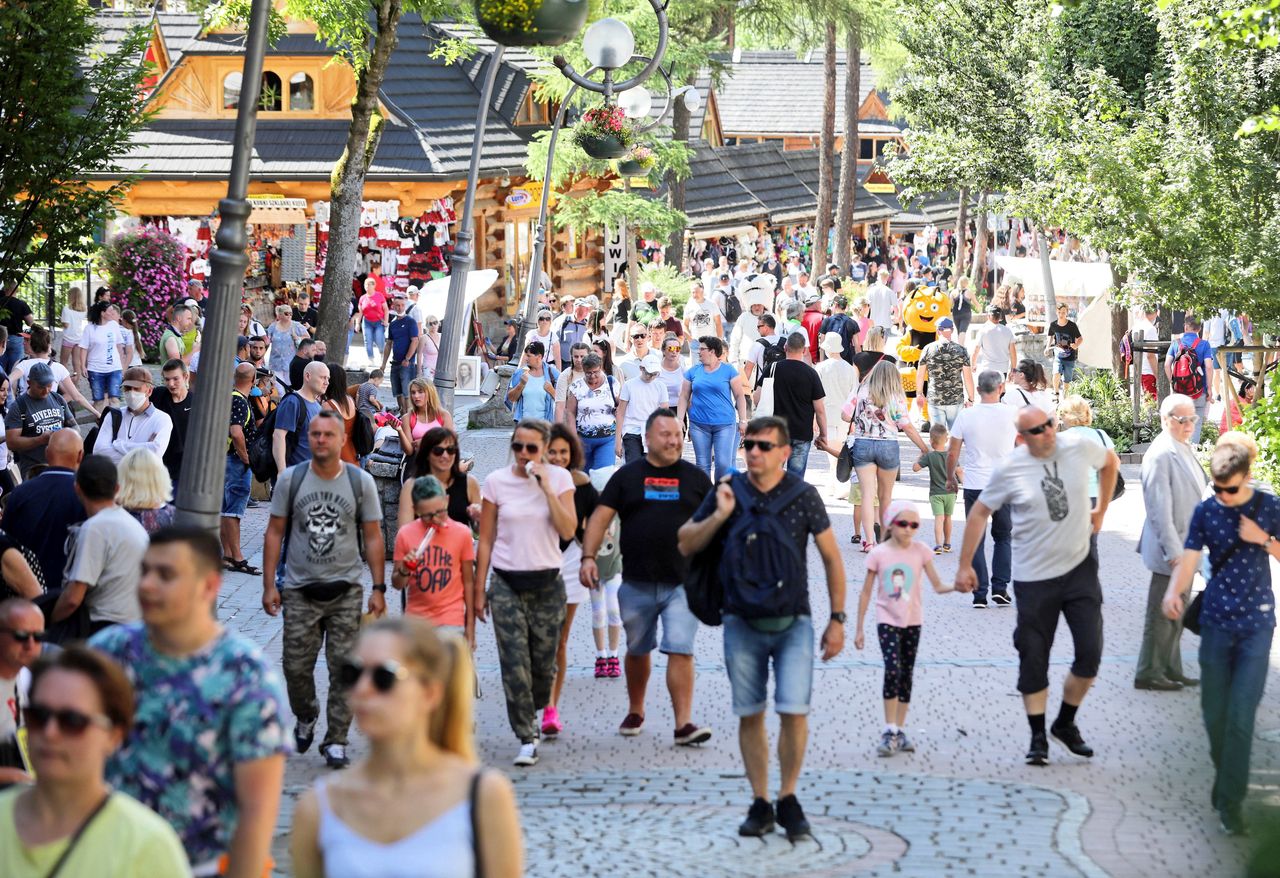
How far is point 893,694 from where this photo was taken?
9352 millimetres

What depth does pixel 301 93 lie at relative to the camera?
37250 mm

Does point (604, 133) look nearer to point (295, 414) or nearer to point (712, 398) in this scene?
point (712, 398)

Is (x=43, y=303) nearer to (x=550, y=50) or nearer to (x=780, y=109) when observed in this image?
(x=550, y=50)

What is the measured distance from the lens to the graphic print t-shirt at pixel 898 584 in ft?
31.6

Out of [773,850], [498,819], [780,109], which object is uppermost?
[780,109]

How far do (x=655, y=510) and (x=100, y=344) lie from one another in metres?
12.5

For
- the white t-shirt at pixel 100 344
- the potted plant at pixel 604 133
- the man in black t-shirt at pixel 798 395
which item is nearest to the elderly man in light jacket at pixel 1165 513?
the man in black t-shirt at pixel 798 395

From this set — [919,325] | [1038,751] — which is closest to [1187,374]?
[919,325]

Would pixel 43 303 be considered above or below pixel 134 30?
below

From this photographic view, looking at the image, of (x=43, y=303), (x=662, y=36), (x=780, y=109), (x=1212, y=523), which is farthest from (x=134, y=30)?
(x=780, y=109)

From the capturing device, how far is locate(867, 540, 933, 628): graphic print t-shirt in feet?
31.6

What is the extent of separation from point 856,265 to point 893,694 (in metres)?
44.0

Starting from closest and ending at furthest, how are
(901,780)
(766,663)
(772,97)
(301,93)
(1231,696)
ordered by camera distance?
1. (766,663)
2. (1231,696)
3. (901,780)
4. (301,93)
5. (772,97)

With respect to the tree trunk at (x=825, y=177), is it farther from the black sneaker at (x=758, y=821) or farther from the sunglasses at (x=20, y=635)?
the sunglasses at (x=20, y=635)
